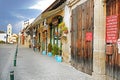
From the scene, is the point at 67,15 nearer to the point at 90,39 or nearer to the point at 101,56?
the point at 90,39

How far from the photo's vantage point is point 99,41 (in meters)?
12.0

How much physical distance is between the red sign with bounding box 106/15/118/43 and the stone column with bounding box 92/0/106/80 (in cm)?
48

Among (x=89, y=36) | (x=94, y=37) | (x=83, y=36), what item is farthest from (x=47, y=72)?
(x=94, y=37)

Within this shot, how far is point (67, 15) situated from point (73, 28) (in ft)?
7.82

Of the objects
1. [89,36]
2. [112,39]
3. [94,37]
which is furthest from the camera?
→ [89,36]

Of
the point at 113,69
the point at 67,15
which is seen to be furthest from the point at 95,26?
the point at 67,15

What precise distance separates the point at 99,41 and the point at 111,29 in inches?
47.0

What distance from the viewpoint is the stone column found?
38.7ft

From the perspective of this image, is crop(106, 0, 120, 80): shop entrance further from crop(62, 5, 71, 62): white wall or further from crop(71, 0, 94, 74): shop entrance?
crop(62, 5, 71, 62): white wall

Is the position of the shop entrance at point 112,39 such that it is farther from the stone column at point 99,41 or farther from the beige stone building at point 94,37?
the stone column at point 99,41

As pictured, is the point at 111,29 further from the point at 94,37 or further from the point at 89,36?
the point at 89,36

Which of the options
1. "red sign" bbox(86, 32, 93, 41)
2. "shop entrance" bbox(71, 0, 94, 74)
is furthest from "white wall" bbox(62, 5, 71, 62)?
"red sign" bbox(86, 32, 93, 41)

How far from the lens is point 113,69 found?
10.7m

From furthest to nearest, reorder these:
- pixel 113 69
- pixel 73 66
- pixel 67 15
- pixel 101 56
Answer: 1. pixel 67 15
2. pixel 73 66
3. pixel 101 56
4. pixel 113 69
